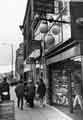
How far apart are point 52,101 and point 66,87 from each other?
244cm

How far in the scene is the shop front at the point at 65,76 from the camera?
7.73 metres

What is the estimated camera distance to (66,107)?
388 inches

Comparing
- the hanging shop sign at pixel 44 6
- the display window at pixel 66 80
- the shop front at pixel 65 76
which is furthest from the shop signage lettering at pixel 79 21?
the hanging shop sign at pixel 44 6

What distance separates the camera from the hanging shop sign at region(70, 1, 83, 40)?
183 inches

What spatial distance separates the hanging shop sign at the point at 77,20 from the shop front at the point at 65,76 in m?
2.30

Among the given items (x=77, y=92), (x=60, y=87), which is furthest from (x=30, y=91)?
(x=77, y=92)

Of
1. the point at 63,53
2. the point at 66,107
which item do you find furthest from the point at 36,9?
the point at 66,107

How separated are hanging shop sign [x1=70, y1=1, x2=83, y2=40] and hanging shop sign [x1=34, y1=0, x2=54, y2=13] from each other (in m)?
5.66

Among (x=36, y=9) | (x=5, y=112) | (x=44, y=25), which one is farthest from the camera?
(x=36, y=9)

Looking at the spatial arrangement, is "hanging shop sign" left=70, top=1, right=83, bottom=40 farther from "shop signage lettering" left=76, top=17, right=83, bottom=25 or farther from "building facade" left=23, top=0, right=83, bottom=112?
"building facade" left=23, top=0, right=83, bottom=112

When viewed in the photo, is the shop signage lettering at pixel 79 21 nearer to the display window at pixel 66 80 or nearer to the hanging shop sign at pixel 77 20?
the hanging shop sign at pixel 77 20

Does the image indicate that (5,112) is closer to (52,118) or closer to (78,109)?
(52,118)

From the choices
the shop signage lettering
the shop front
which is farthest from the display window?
the shop signage lettering

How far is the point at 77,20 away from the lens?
4801mm
